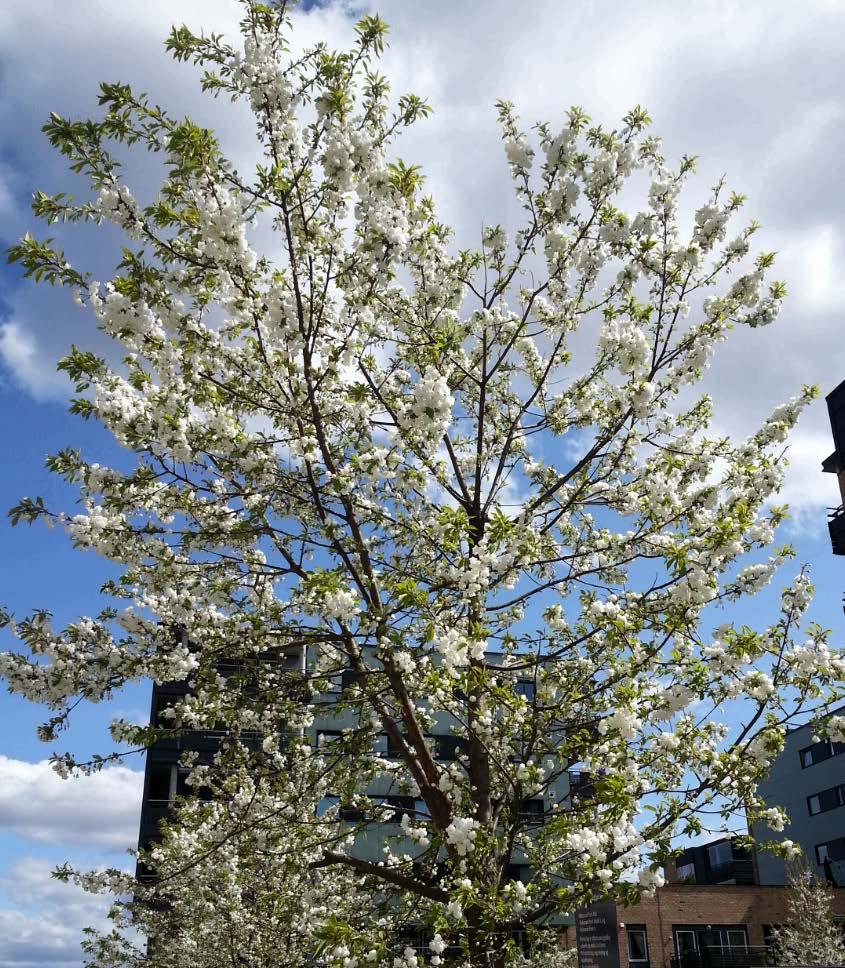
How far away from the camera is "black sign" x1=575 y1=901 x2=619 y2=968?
1247cm

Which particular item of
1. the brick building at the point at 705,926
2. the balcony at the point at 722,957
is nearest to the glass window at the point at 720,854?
the brick building at the point at 705,926

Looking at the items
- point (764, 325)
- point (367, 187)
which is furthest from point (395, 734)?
point (764, 325)

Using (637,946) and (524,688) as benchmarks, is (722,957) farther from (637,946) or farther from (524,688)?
(524,688)

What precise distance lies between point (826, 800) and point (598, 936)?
1598 inches

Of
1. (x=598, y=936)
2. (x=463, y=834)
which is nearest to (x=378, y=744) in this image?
(x=598, y=936)

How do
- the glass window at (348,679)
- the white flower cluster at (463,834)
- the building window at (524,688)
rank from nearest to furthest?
the white flower cluster at (463,834) → the glass window at (348,679) → the building window at (524,688)

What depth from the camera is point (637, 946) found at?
3978 centimetres

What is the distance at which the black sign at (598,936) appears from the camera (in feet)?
40.9

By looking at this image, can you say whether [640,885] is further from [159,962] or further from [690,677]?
[159,962]

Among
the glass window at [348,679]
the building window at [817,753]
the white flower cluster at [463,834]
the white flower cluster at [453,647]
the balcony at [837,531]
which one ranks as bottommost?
the white flower cluster at [463,834]

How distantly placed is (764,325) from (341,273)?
5379 millimetres

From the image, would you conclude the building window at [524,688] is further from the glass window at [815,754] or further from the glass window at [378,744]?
the glass window at [815,754]

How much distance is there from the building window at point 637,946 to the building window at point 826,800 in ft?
44.9

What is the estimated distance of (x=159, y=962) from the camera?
19.2 metres
